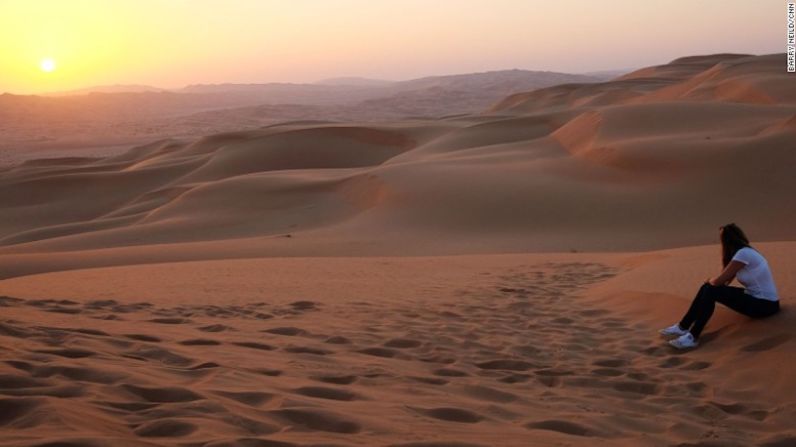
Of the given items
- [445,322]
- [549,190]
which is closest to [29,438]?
[445,322]

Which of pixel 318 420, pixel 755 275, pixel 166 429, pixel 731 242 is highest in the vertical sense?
pixel 731 242

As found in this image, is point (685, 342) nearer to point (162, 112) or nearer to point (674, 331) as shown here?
point (674, 331)

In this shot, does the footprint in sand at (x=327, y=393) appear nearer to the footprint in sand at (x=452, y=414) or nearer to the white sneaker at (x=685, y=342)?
the footprint in sand at (x=452, y=414)

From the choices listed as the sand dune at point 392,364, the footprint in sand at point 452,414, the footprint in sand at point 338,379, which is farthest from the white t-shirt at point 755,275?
the footprint in sand at point 338,379

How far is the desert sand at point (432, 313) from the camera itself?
3812 millimetres

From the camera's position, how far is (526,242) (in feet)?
45.1

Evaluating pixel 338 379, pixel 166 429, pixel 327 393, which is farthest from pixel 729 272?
pixel 166 429

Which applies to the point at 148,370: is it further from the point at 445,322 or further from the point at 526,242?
the point at 526,242

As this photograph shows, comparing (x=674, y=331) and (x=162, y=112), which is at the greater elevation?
(x=162, y=112)

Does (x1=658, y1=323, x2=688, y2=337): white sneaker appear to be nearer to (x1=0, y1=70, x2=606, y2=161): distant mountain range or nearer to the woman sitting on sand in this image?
the woman sitting on sand

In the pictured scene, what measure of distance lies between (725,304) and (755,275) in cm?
32

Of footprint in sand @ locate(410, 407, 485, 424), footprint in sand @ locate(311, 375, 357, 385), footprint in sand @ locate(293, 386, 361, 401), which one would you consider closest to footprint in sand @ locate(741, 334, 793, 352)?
footprint in sand @ locate(410, 407, 485, 424)

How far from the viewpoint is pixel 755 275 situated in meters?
5.69

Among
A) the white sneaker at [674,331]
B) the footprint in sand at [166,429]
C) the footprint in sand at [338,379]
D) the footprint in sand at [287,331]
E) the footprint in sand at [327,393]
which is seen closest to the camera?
the footprint in sand at [166,429]
